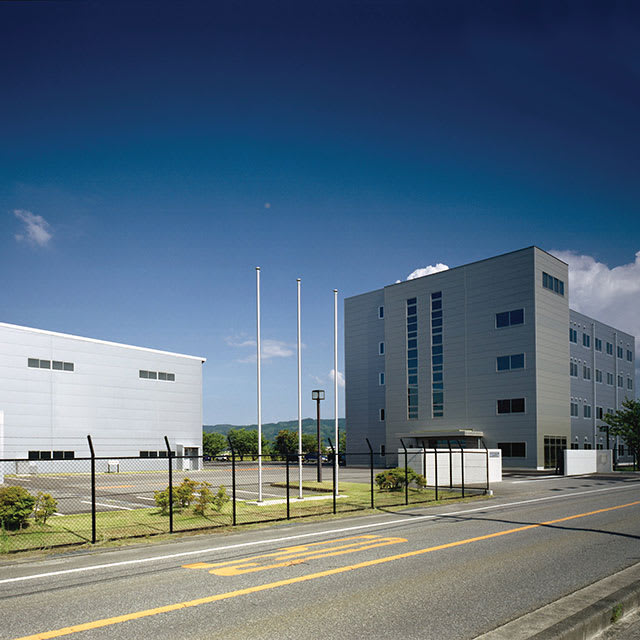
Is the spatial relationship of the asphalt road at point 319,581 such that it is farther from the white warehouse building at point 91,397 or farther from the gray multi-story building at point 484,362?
Result: the gray multi-story building at point 484,362

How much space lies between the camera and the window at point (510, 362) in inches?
2248

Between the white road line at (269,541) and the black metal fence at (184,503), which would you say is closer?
the white road line at (269,541)

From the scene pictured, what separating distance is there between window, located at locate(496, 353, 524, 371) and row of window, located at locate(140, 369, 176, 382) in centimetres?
3117

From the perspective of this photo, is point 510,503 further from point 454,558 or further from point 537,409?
point 537,409

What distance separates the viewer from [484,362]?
59.7 meters

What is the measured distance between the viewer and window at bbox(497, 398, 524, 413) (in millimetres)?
56528

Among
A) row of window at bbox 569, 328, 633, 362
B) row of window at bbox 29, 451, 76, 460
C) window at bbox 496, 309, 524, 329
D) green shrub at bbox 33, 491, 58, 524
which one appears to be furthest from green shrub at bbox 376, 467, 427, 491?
row of window at bbox 569, 328, 633, 362

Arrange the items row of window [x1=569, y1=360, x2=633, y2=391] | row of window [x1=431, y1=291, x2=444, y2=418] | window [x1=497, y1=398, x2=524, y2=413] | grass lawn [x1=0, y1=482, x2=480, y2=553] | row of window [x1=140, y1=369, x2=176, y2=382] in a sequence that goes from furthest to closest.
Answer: row of window [x1=569, y1=360, x2=633, y2=391], row of window [x1=431, y1=291, x2=444, y2=418], row of window [x1=140, y1=369, x2=176, y2=382], window [x1=497, y1=398, x2=524, y2=413], grass lawn [x1=0, y1=482, x2=480, y2=553]

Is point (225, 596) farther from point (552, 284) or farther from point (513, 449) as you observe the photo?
point (552, 284)

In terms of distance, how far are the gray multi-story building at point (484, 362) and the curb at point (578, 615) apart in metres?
49.5

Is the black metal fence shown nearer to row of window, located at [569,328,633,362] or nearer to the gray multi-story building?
the gray multi-story building

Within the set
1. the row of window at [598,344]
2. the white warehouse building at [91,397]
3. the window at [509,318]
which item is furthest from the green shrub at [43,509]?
the row of window at [598,344]

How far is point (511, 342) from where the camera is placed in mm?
57906

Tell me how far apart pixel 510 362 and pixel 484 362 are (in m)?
2.66
